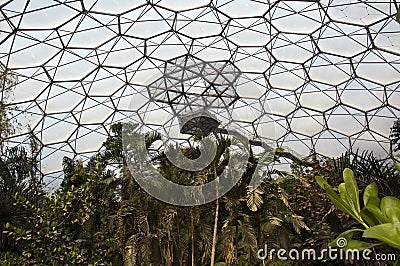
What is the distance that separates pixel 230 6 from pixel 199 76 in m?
6.18

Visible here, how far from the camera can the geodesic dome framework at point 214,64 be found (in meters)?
20.9

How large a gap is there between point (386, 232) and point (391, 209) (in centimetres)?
13

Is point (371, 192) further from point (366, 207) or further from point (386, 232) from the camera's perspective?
point (386, 232)

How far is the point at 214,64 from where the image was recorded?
85.0 ft

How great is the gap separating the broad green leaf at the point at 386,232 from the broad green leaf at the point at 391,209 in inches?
2.3

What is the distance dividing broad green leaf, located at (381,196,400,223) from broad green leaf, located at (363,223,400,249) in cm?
6

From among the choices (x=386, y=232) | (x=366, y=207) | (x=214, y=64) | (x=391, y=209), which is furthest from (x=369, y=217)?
(x=214, y=64)

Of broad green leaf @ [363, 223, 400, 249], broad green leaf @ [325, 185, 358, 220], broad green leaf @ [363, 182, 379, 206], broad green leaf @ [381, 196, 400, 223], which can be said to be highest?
broad green leaf @ [363, 182, 379, 206]

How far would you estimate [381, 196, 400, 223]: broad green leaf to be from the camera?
1225 mm
